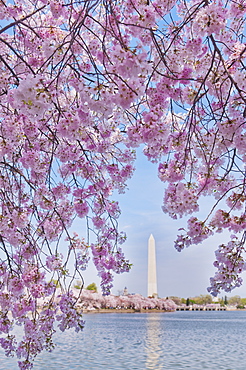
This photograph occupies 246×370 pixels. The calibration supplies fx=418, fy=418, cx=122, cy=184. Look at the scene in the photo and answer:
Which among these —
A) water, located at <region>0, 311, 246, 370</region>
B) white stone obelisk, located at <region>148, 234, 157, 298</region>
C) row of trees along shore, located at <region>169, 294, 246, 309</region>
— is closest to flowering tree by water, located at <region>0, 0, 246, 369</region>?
water, located at <region>0, 311, 246, 370</region>

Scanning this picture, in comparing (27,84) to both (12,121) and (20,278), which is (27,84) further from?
(20,278)

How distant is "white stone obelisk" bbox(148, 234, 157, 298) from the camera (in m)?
48.5

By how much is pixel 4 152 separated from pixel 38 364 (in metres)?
10.6

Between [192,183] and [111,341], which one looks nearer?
A: [192,183]

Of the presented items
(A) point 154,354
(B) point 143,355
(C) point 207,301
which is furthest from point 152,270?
(C) point 207,301

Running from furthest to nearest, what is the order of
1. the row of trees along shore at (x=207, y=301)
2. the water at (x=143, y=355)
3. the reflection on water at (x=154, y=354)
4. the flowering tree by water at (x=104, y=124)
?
the row of trees along shore at (x=207, y=301)
the reflection on water at (x=154, y=354)
the water at (x=143, y=355)
the flowering tree by water at (x=104, y=124)

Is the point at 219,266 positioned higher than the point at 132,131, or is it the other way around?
the point at 132,131

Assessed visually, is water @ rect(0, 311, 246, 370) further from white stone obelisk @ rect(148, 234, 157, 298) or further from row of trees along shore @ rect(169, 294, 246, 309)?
row of trees along shore @ rect(169, 294, 246, 309)

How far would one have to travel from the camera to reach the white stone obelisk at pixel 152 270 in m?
48.5

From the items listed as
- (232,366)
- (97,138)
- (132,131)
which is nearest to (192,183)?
(132,131)

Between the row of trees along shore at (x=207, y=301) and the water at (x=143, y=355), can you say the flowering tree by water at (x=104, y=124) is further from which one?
the row of trees along shore at (x=207, y=301)

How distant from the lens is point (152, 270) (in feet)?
166

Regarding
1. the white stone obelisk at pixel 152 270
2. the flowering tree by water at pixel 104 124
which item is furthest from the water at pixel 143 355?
the white stone obelisk at pixel 152 270

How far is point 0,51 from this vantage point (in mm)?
3869
